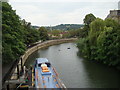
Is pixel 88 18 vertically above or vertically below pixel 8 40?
above

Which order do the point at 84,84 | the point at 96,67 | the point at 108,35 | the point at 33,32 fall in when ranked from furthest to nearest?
the point at 33,32 < the point at 96,67 < the point at 108,35 < the point at 84,84

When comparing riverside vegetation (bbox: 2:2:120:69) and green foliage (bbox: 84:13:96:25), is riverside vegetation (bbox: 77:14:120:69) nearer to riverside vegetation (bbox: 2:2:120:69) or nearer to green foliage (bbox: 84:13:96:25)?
riverside vegetation (bbox: 2:2:120:69)

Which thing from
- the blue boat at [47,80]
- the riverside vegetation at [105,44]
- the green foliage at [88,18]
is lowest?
the blue boat at [47,80]

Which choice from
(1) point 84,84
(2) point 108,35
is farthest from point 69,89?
(2) point 108,35

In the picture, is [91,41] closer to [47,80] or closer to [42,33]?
[47,80]

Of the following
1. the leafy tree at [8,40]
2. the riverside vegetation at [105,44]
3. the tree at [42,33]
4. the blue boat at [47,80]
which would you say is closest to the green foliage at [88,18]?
the riverside vegetation at [105,44]

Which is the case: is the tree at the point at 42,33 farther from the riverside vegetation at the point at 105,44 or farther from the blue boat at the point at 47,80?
the blue boat at the point at 47,80

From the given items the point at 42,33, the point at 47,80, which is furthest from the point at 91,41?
the point at 42,33

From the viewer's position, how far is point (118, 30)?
87.8ft

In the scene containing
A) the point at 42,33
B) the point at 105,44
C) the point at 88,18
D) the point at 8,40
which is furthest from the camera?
the point at 42,33

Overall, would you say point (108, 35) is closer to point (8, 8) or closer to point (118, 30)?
point (118, 30)

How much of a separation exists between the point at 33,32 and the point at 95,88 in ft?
119

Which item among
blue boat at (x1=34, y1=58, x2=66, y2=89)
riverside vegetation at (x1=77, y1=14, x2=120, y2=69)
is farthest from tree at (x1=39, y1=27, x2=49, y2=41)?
blue boat at (x1=34, y1=58, x2=66, y2=89)

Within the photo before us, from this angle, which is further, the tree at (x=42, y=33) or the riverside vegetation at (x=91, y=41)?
the tree at (x=42, y=33)
